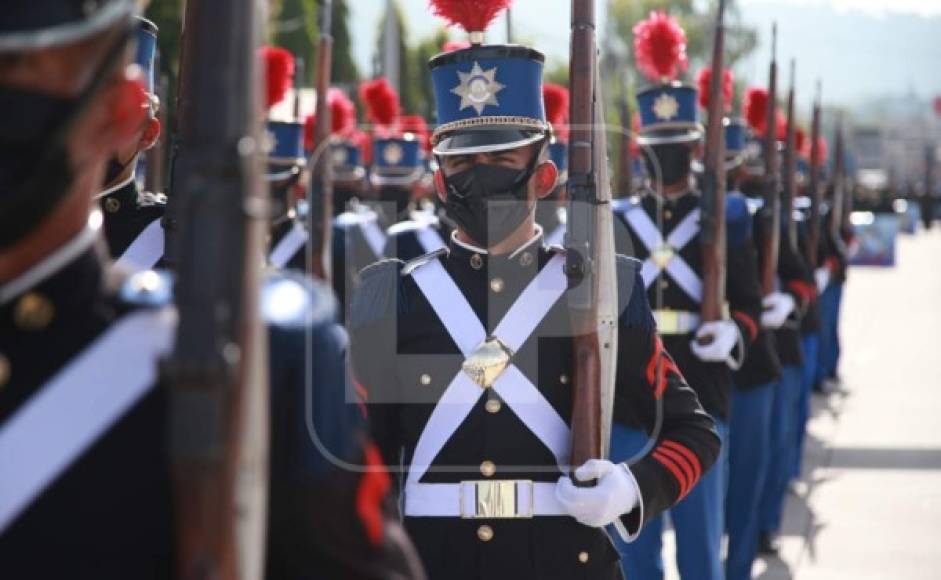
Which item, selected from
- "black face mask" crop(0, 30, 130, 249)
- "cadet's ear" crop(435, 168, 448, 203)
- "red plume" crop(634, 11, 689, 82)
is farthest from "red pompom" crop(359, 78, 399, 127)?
"black face mask" crop(0, 30, 130, 249)

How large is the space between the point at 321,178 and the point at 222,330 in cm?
548

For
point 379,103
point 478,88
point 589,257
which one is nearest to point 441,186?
point 478,88

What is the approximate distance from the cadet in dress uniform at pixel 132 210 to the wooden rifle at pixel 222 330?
2.51 metres

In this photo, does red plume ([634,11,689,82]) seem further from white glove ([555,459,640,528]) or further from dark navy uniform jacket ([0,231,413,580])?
dark navy uniform jacket ([0,231,413,580])

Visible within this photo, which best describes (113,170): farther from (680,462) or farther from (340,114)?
(340,114)

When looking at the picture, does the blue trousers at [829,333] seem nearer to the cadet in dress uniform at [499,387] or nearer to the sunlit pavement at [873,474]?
the sunlit pavement at [873,474]

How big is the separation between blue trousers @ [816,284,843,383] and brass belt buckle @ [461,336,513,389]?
10.6 meters

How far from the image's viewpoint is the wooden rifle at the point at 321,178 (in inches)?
261

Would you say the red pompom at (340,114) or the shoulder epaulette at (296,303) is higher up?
the shoulder epaulette at (296,303)

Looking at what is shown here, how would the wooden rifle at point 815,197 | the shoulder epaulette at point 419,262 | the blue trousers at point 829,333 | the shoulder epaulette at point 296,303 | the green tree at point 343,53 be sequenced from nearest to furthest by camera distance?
the shoulder epaulette at point 296,303
the shoulder epaulette at point 419,262
the wooden rifle at point 815,197
the blue trousers at point 829,333
the green tree at point 343,53

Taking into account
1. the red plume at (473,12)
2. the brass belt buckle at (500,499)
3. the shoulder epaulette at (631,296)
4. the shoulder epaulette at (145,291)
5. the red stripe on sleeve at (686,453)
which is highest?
the red plume at (473,12)

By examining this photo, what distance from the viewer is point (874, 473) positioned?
10383mm

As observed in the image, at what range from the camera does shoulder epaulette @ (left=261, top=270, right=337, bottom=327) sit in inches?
78.8

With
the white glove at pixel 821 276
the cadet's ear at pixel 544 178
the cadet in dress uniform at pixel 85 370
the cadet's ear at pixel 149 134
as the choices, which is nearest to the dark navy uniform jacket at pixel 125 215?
the cadet's ear at pixel 149 134
